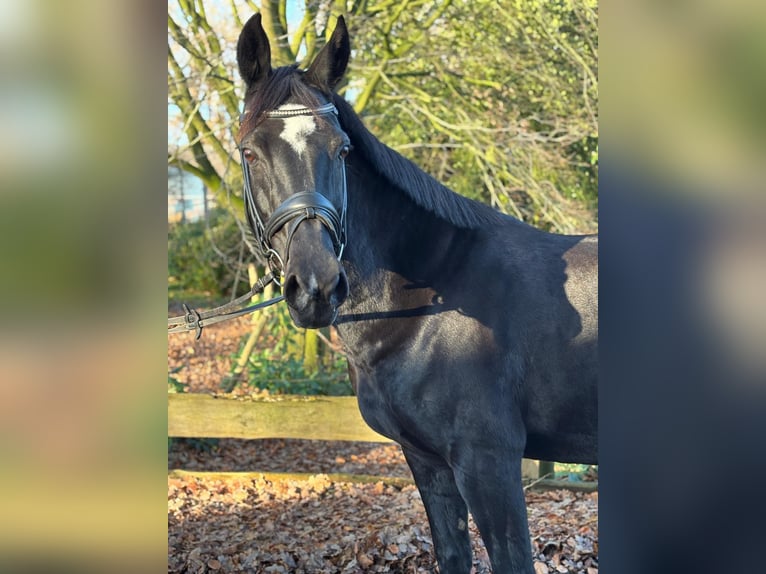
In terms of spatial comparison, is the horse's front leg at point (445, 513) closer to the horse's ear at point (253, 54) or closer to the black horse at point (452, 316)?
the black horse at point (452, 316)

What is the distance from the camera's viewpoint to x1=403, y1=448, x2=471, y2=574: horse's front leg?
2914 millimetres

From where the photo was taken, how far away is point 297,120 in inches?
90.7

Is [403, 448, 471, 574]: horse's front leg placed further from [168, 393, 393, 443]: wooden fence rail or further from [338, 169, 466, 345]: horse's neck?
[168, 393, 393, 443]: wooden fence rail

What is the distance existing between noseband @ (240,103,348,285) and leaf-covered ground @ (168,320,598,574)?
252cm

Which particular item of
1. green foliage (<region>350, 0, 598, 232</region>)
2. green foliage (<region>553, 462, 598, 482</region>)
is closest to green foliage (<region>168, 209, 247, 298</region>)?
green foliage (<region>350, 0, 598, 232</region>)

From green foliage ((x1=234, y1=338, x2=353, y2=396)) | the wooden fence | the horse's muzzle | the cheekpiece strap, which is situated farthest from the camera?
green foliage ((x1=234, y1=338, x2=353, y2=396))

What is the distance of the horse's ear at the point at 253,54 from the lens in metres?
2.39

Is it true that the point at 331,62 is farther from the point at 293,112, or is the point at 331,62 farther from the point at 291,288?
the point at 291,288

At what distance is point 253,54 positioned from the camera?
2428 millimetres

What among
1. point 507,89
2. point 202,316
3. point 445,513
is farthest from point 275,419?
point 507,89

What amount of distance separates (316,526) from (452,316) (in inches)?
112

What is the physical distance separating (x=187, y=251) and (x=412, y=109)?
4.34 meters

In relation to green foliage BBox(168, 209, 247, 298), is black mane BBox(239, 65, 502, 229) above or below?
below
